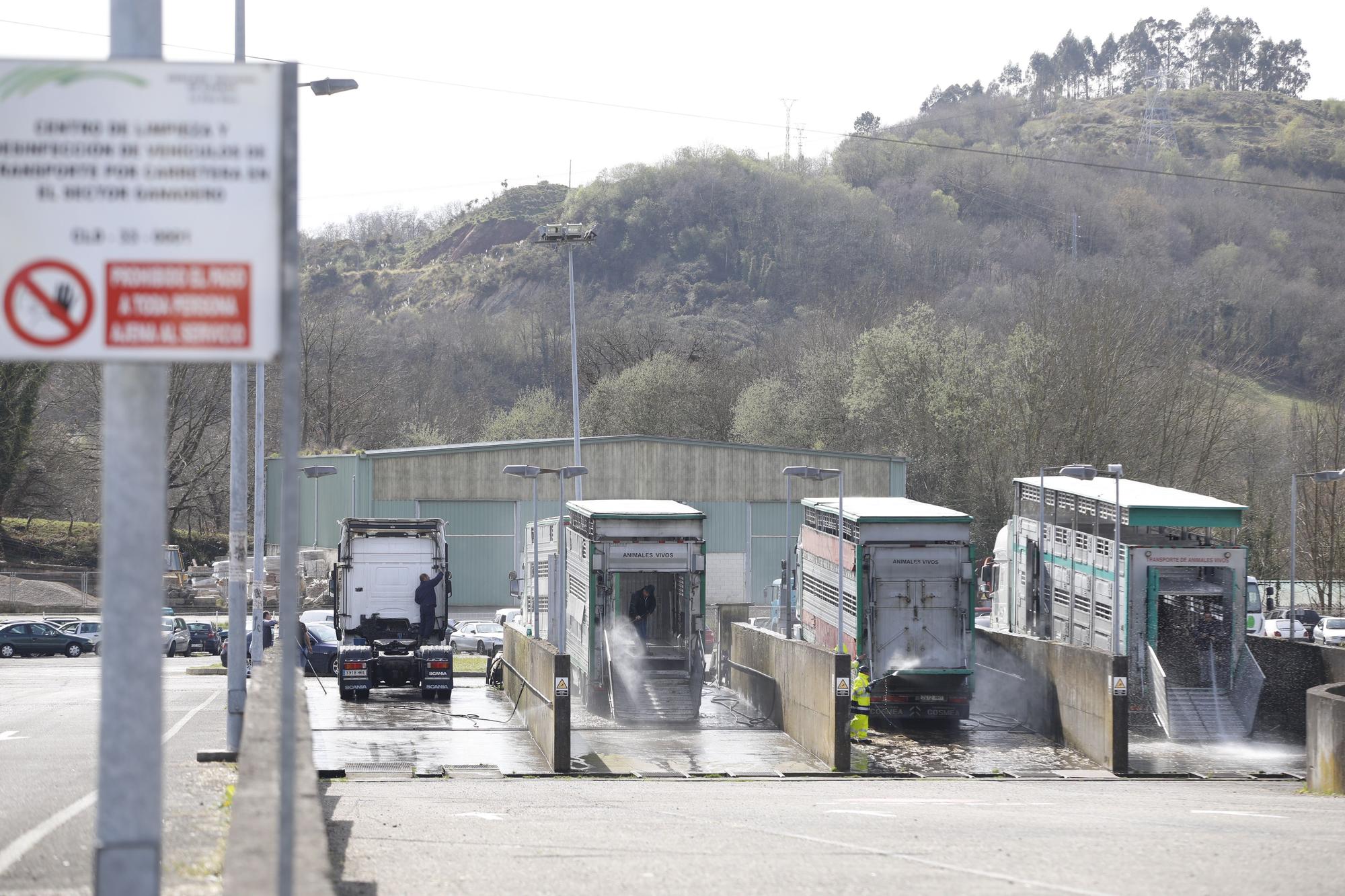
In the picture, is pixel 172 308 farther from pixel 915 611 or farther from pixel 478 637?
pixel 478 637

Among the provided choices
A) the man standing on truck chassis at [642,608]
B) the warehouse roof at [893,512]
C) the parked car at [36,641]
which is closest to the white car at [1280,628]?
the warehouse roof at [893,512]

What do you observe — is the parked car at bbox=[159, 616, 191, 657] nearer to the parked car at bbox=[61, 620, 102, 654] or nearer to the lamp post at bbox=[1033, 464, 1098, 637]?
the parked car at bbox=[61, 620, 102, 654]

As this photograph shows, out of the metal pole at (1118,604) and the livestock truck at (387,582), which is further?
the livestock truck at (387,582)

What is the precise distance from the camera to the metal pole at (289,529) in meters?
4.79

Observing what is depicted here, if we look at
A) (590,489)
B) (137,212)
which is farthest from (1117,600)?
(590,489)

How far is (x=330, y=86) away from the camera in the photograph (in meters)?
21.9

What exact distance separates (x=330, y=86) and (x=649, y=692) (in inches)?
443

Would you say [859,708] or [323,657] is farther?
[323,657]

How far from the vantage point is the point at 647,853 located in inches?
424

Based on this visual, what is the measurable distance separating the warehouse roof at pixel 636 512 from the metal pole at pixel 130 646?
62.7 ft

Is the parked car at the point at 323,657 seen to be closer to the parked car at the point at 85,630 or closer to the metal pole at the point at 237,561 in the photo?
the parked car at the point at 85,630

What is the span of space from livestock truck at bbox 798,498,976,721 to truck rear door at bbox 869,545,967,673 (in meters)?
0.01

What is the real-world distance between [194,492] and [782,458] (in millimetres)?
32552

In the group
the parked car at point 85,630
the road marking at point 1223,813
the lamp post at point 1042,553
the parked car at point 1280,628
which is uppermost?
the lamp post at point 1042,553
